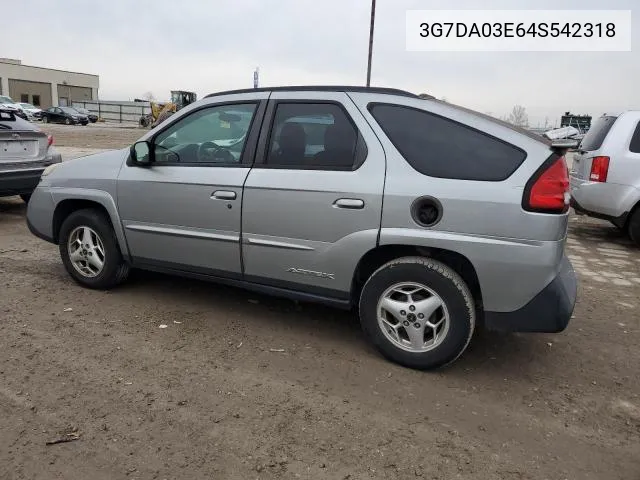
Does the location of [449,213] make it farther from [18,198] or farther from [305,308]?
[18,198]

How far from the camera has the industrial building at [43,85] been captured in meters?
65.3

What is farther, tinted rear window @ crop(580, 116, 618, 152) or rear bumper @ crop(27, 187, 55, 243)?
tinted rear window @ crop(580, 116, 618, 152)

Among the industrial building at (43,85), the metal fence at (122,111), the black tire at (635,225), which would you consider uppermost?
the industrial building at (43,85)

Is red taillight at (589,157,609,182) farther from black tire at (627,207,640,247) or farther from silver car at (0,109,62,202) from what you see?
silver car at (0,109,62,202)

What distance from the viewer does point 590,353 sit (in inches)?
148

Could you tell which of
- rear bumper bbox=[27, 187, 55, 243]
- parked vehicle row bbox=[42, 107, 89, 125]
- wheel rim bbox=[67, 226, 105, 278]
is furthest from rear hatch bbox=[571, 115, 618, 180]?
parked vehicle row bbox=[42, 107, 89, 125]

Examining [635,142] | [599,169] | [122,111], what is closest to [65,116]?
[122,111]

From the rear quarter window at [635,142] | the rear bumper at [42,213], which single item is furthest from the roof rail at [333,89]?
the rear quarter window at [635,142]

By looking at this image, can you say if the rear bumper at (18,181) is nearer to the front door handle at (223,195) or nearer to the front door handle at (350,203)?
the front door handle at (223,195)

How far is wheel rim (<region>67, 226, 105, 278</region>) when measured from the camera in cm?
452

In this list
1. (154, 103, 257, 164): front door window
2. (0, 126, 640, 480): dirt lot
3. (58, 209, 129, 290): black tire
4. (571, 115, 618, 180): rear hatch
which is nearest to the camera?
(0, 126, 640, 480): dirt lot

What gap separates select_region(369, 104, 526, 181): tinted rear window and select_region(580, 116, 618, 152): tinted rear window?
4729 millimetres

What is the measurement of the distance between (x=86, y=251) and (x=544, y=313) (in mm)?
3613

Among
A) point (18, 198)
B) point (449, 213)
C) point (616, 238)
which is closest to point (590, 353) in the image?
point (449, 213)
